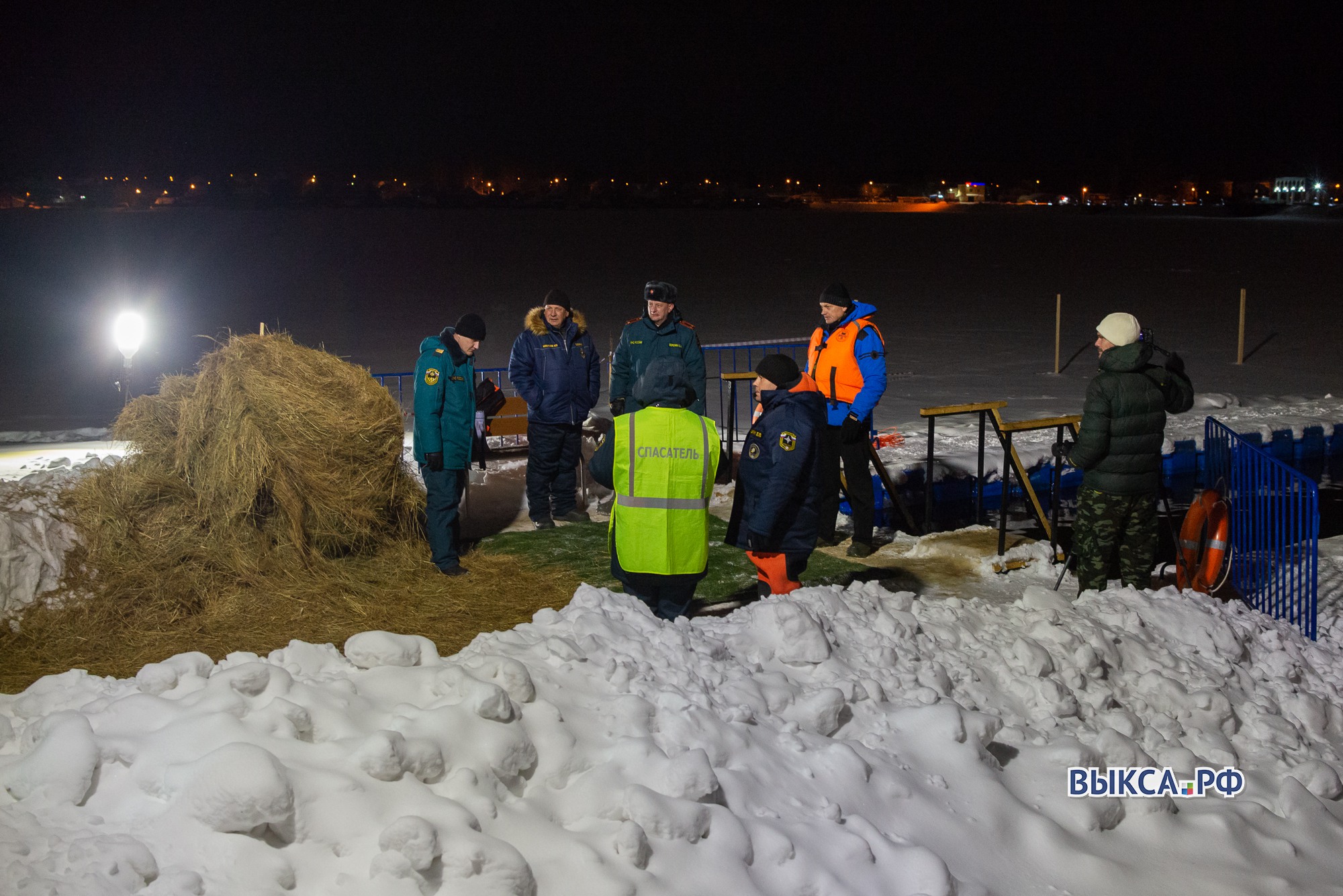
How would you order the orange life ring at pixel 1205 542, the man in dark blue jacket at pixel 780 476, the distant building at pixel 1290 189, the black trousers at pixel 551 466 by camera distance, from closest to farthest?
the man in dark blue jacket at pixel 780 476 → the orange life ring at pixel 1205 542 → the black trousers at pixel 551 466 → the distant building at pixel 1290 189

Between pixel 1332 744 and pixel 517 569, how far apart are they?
4322 millimetres

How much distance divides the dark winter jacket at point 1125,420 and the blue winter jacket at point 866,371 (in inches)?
58.0

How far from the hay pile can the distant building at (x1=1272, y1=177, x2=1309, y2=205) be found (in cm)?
10082

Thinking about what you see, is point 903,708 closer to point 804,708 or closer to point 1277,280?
point 804,708

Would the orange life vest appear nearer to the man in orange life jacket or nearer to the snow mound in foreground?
the man in orange life jacket

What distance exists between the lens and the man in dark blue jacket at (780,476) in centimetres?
509

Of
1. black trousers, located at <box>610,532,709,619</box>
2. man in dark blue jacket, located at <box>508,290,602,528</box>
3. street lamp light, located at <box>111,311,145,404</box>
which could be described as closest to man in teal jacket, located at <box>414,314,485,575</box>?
man in dark blue jacket, located at <box>508,290,602,528</box>

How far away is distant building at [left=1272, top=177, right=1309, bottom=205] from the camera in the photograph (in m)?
92.9

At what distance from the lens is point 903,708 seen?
4.16 meters

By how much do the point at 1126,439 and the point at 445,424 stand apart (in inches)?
146

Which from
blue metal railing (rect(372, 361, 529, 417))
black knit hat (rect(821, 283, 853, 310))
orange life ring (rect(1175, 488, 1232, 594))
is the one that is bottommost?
orange life ring (rect(1175, 488, 1232, 594))

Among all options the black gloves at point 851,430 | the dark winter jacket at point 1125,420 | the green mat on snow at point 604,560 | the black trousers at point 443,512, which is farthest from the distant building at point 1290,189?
the black trousers at point 443,512

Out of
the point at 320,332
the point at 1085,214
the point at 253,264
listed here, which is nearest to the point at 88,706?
the point at 320,332

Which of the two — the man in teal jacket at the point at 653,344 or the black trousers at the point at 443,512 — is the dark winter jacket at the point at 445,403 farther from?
the man in teal jacket at the point at 653,344
